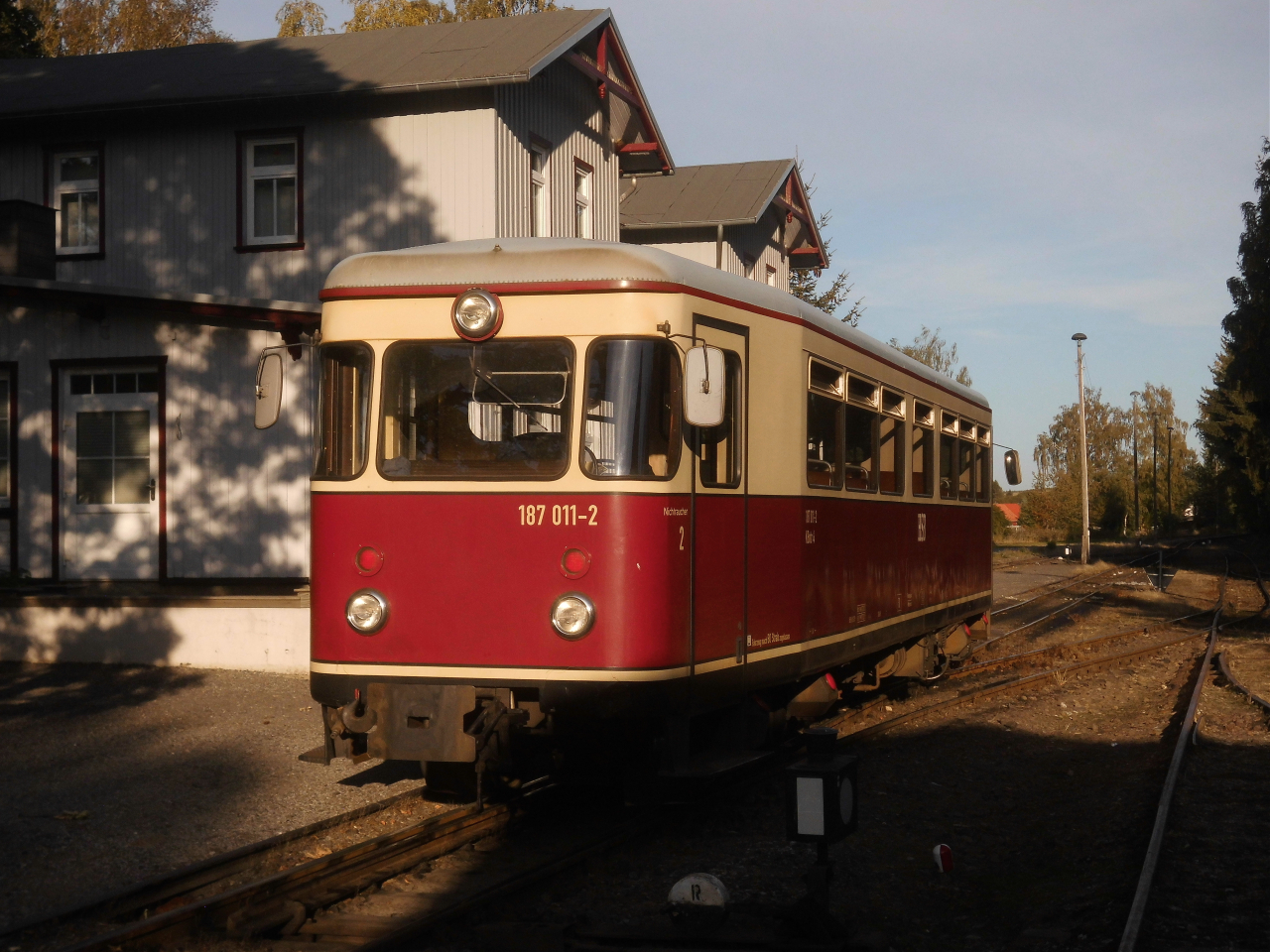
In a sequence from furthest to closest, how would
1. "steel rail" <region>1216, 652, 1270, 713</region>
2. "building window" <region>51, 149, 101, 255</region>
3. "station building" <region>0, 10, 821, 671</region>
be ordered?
"building window" <region>51, 149, 101, 255</region>, "station building" <region>0, 10, 821, 671</region>, "steel rail" <region>1216, 652, 1270, 713</region>

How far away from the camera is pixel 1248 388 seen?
3953 cm

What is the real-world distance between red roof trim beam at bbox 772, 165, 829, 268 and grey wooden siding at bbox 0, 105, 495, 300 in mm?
11885

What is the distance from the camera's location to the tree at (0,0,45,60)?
30094mm

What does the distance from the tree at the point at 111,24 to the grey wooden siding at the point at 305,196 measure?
20372 mm

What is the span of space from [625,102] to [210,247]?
22.9 ft

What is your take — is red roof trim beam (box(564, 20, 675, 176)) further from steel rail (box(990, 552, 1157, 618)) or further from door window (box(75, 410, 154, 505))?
steel rail (box(990, 552, 1157, 618))

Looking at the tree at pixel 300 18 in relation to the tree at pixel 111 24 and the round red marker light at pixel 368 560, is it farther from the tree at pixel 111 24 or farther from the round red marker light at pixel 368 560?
the round red marker light at pixel 368 560

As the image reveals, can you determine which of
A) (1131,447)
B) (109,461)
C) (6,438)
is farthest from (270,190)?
(1131,447)

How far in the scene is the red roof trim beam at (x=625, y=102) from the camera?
63.7 feet

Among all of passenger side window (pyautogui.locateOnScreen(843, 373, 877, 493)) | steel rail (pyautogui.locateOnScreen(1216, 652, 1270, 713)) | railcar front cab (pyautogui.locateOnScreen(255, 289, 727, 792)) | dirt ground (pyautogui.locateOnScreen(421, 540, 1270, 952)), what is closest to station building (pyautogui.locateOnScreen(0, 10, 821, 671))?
passenger side window (pyautogui.locateOnScreen(843, 373, 877, 493))

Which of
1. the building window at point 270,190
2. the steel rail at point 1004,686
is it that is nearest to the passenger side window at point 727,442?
the steel rail at point 1004,686

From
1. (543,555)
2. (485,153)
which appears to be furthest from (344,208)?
A: (543,555)

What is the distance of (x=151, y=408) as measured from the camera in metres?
15.3

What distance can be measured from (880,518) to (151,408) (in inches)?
369
